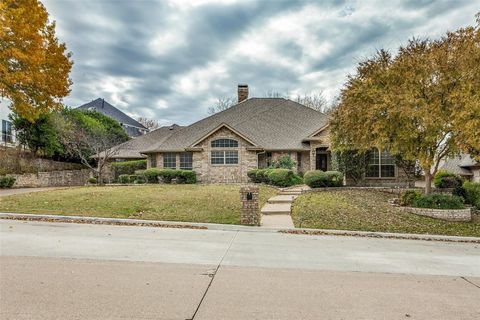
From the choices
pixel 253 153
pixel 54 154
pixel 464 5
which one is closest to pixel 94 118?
pixel 54 154

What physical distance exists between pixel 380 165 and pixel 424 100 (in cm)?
1010

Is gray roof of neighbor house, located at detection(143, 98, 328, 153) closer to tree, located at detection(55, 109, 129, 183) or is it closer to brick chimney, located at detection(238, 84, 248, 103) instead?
brick chimney, located at detection(238, 84, 248, 103)

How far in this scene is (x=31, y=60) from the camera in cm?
1204

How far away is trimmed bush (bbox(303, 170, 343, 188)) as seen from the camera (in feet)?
61.1

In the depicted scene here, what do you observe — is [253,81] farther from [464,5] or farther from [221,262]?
[221,262]

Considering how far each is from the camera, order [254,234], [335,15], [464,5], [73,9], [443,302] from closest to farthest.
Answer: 1. [443,302]
2. [254,234]
3. [464,5]
4. [73,9]
5. [335,15]

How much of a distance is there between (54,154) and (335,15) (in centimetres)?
2516

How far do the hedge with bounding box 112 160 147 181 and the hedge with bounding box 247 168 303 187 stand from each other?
33.7 feet

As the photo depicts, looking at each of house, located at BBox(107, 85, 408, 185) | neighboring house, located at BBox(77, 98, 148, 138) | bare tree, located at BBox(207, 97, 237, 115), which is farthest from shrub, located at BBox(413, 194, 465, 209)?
neighboring house, located at BBox(77, 98, 148, 138)

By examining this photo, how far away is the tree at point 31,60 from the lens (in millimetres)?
11562

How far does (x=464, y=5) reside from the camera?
1312 centimetres

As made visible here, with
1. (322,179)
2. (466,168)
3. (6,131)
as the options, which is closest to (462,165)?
(466,168)

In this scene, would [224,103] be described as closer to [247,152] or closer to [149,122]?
[149,122]

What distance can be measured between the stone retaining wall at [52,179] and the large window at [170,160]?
8.12 meters
